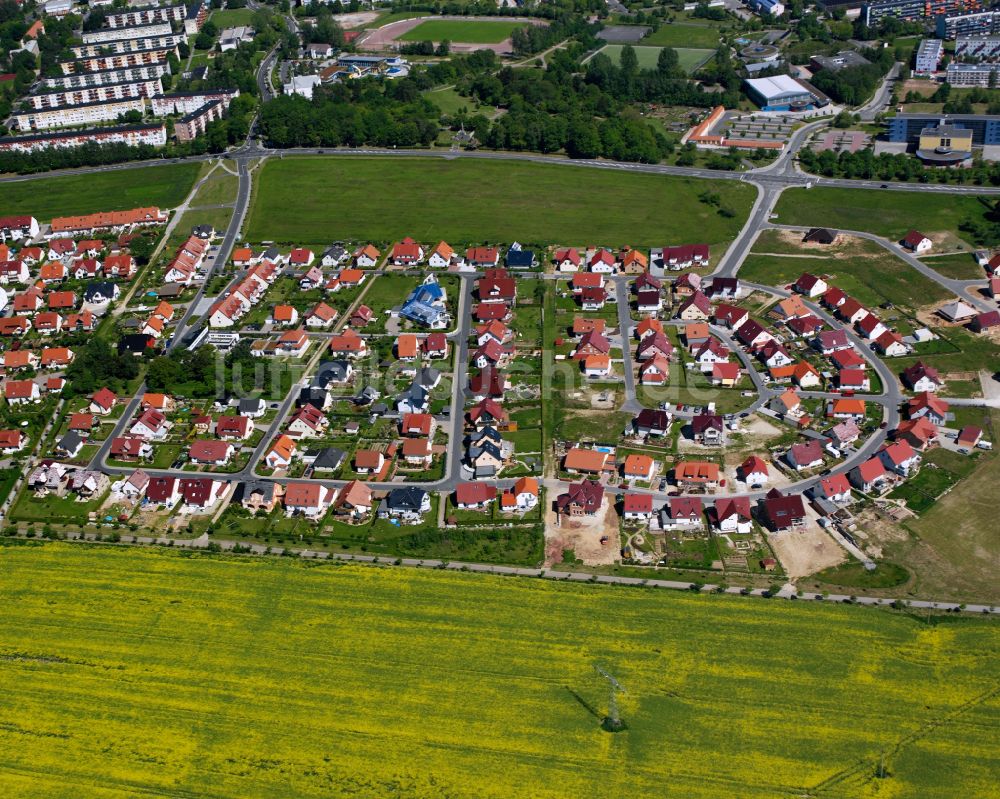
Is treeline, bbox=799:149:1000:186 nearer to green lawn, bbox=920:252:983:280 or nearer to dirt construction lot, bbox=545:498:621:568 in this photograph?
green lawn, bbox=920:252:983:280

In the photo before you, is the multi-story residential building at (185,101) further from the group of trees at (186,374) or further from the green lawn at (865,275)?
the green lawn at (865,275)

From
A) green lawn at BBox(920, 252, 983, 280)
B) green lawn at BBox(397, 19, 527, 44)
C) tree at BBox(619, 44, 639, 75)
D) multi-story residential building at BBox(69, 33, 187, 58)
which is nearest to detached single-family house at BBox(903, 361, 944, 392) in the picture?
green lawn at BBox(920, 252, 983, 280)

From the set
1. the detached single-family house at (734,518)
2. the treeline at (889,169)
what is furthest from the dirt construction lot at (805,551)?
the treeline at (889,169)

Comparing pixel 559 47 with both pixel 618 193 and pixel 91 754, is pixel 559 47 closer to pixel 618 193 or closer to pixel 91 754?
pixel 618 193

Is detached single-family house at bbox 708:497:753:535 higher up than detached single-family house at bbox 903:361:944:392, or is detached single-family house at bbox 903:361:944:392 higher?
detached single-family house at bbox 903:361:944:392

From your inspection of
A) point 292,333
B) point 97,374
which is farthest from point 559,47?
point 97,374

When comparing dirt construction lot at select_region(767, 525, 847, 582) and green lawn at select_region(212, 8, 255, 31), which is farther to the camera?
green lawn at select_region(212, 8, 255, 31)
